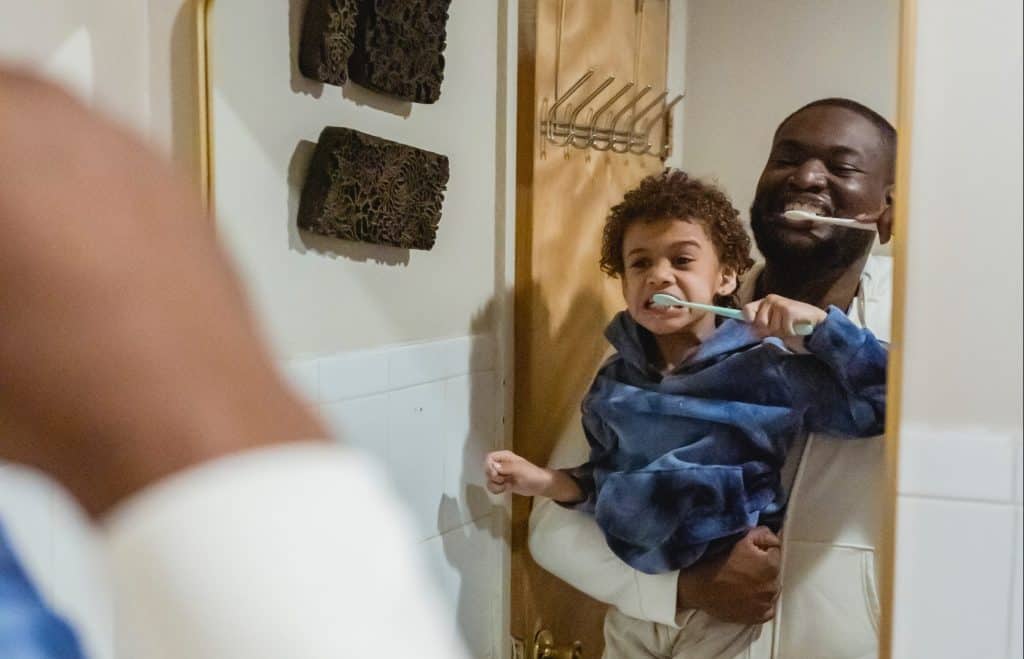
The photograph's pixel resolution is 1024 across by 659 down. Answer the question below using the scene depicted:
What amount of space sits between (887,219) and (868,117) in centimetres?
8

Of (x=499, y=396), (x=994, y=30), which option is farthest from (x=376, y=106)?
(x=994, y=30)

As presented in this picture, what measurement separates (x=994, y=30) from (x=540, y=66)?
471 mm

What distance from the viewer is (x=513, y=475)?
0.96 metres

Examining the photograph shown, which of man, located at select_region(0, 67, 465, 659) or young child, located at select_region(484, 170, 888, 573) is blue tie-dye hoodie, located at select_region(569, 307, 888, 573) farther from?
man, located at select_region(0, 67, 465, 659)

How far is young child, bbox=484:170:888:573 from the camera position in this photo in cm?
74

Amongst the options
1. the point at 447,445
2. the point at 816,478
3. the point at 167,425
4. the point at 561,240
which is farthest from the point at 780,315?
the point at 167,425

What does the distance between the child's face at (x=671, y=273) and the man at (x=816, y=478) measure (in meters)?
0.04

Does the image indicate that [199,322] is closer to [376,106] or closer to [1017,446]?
[1017,446]

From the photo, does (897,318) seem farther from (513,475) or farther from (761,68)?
(513,475)

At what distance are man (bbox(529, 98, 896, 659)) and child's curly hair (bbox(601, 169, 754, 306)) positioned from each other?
0.8 inches

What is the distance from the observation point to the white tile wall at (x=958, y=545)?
603mm

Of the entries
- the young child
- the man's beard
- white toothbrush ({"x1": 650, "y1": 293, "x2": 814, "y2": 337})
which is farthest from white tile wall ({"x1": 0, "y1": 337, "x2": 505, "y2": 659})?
the man's beard

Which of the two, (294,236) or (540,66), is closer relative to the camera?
(294,236)

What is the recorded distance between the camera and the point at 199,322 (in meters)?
0.18
